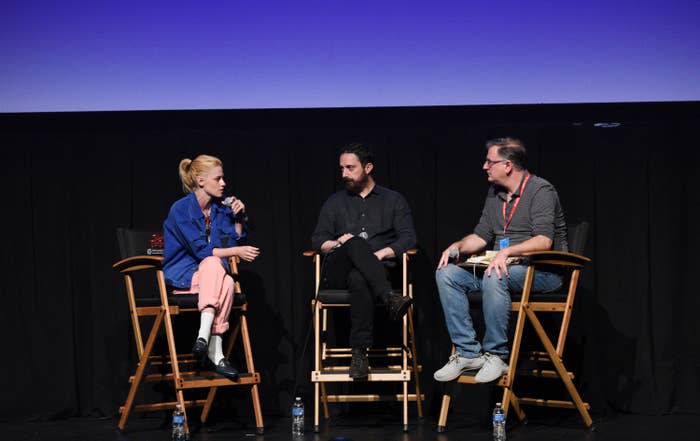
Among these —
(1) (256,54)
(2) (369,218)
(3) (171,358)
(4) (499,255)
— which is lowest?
(3) (171,358)

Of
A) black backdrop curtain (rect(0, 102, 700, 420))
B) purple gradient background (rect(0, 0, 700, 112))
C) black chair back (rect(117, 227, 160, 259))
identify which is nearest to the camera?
black chair back (rect(117, 227, 160, 259))

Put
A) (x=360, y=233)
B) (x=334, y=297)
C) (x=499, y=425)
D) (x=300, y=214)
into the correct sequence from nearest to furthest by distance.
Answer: (x=499, y=425)
(x=334, y=297)
(x=360, y=233)
(x=300, y=214)

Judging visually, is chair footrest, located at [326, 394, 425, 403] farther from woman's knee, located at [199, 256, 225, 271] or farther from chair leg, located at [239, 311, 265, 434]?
woman's knee, located at [199, 256, 225, 271]

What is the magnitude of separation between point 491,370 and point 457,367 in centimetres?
17

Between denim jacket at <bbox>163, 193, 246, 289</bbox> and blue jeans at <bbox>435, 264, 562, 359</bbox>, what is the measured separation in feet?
3.79

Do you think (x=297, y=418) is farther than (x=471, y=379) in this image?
Yes

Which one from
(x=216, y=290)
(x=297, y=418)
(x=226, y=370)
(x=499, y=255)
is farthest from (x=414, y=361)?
(x=216, y=290)

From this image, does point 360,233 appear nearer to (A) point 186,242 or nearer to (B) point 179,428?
(A) point 186,242

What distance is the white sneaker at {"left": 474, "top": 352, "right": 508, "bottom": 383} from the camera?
414 cm

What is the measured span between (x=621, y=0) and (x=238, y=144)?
235cm

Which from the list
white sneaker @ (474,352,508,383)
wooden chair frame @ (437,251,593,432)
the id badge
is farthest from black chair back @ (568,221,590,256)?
white sneaker @ (474,352,508,383)

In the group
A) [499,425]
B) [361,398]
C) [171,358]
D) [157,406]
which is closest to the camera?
[499,425]

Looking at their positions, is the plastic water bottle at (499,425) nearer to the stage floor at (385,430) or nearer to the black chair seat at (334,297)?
the stage floor at (385,430)

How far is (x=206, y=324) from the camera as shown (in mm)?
4266
